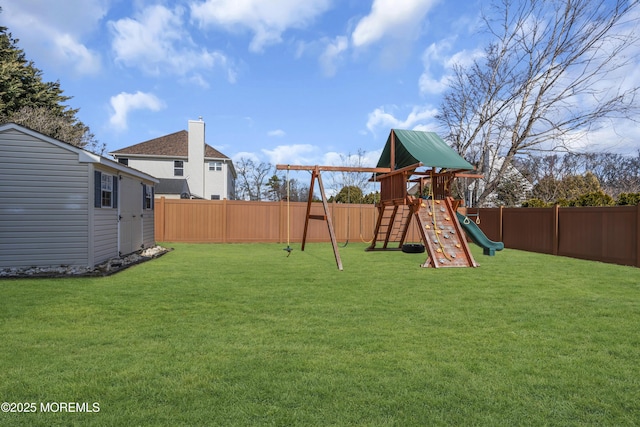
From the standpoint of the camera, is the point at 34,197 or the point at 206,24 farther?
the point at 206,24

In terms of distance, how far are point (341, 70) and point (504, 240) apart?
8718mm

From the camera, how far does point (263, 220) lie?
15.3 meters

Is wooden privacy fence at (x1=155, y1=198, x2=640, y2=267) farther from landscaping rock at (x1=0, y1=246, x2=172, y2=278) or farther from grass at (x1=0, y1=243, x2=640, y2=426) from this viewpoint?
landscaping rock at (x1=0, y1=246, x2=172, y2=278)

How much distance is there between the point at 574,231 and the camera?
11.3 metres

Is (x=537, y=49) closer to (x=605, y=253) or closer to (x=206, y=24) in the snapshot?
(x=605, y=253)

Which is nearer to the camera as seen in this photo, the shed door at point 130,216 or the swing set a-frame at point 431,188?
the swing set a-frame at point 431,188

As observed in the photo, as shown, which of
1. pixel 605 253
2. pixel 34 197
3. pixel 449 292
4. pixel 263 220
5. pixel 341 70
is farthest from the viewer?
pixel 263 220

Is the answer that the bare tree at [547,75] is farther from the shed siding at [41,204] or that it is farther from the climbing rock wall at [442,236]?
the shed siding at [41,204]

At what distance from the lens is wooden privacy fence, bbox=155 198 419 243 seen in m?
14.7

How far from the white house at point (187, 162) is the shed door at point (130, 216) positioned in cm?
1265

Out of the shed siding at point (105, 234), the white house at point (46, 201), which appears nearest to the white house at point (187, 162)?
the shed siding at point (105, 234)

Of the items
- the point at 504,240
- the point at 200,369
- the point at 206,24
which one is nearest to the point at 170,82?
the point at 206,24

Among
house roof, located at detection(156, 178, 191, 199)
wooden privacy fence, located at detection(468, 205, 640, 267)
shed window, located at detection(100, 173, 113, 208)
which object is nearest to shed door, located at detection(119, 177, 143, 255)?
shed window, located at detection(100, 173, 113, 208)

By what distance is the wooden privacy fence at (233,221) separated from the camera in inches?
578
